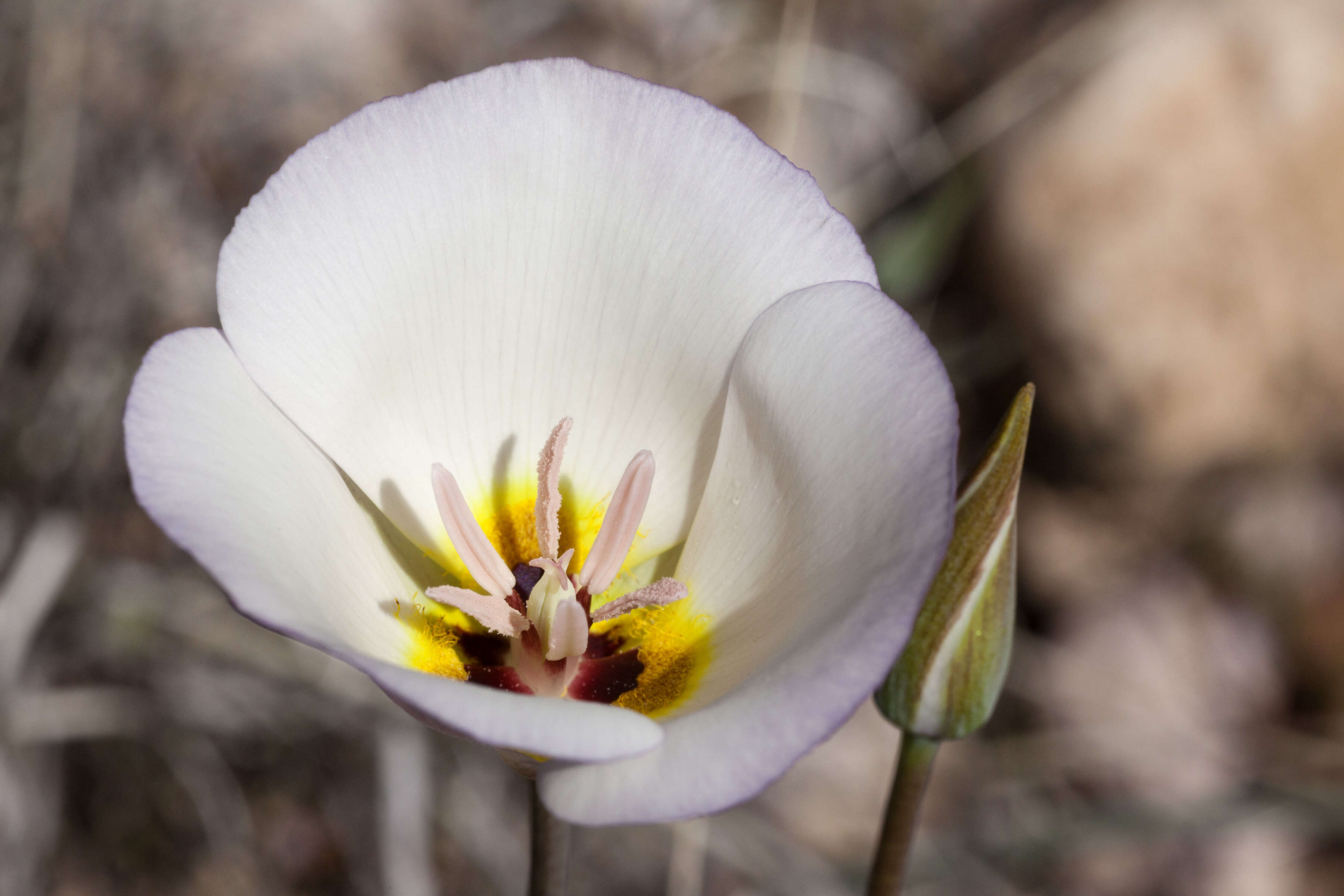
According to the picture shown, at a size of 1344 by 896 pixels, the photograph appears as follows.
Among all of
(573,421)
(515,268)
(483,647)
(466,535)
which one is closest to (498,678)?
(483,647)

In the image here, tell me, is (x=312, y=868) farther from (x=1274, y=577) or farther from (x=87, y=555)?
(x=1274, y=577)

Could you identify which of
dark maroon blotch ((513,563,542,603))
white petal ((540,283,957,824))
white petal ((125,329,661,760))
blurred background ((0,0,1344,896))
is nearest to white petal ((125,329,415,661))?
white petal ((125,329,661,760))

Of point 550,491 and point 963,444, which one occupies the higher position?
point 550,491

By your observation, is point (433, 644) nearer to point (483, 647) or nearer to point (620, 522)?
point (483, 647)

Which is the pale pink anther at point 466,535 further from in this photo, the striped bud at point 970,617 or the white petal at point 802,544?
the striped bud at point 970,617

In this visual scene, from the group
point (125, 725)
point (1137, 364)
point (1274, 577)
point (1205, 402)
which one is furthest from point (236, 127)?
point (1274, 577)

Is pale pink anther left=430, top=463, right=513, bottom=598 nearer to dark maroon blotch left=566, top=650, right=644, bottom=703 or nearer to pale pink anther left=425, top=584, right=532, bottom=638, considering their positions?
pale pink anther left=425, top=584, right=532, bottom=638

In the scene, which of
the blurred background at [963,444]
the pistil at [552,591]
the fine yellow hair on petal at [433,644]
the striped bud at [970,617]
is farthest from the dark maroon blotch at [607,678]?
the blurred background at [963,444]
